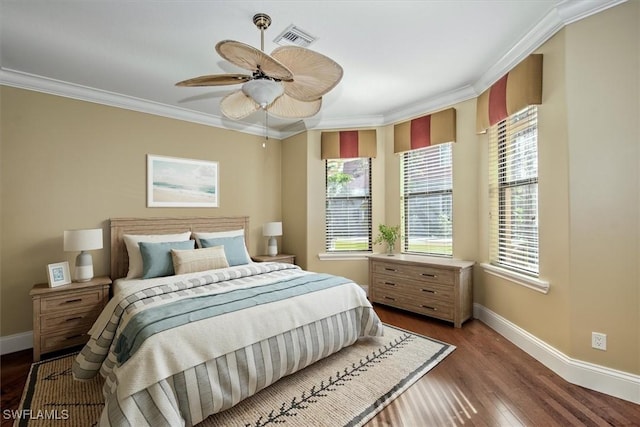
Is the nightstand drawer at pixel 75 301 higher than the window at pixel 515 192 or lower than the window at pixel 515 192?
lower

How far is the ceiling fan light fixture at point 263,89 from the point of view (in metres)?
1.87

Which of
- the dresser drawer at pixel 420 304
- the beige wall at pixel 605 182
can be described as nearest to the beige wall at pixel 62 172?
the dresser drawer at pixel 420 304

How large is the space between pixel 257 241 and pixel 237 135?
5.41 ft

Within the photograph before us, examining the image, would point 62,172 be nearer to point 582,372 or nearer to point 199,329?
point 199,329

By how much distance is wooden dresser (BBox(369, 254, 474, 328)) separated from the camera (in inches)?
126

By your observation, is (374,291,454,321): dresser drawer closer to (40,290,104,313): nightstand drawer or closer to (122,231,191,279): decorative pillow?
(122,231,191,279): decorative pillow

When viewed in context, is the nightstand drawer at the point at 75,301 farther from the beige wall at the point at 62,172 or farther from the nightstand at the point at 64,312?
the beige wall at the point at 62,172

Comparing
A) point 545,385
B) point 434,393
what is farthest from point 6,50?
point 545,385

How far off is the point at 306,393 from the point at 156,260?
204 centimetres

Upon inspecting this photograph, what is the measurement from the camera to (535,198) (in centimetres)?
256

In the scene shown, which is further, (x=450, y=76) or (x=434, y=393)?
(x=450, y=76)

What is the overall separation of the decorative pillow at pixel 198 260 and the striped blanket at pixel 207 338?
0.20 meters

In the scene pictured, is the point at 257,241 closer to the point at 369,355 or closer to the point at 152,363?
the point at 369,355

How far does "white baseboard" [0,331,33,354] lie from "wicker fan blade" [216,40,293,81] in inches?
132
